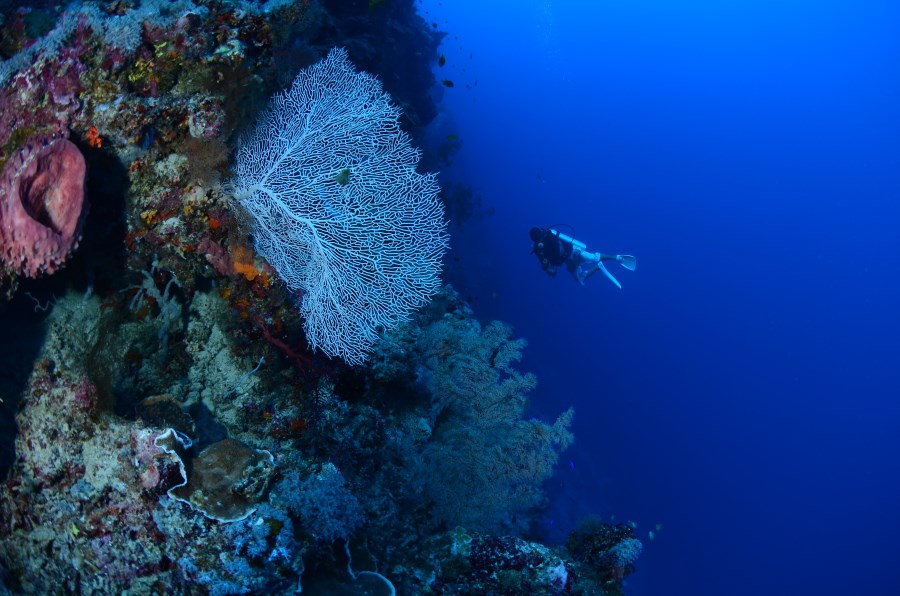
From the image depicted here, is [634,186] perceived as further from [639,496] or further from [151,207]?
[151,207]

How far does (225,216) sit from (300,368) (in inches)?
53.3

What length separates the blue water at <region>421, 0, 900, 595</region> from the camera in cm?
2761

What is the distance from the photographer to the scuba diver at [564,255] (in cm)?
1285

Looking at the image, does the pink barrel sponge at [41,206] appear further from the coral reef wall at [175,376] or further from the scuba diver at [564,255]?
the scuba diver at [564,255]

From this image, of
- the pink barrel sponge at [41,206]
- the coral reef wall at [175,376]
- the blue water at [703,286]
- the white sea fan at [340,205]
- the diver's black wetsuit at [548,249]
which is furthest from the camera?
the blue water at [703,286]

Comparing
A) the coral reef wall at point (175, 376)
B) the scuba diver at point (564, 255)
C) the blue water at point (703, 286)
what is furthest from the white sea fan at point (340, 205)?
the blue water at point (703, 286)

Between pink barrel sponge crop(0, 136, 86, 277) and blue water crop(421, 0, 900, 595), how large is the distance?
16.2 m

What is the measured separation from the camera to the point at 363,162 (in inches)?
150

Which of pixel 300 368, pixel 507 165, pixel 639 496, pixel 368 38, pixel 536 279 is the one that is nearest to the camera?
pixel 300 368

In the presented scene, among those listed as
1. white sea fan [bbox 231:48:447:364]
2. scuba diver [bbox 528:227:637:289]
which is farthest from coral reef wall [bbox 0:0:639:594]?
scuba diver [bbox 528:227:637:289]

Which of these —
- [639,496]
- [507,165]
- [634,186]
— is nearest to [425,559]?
[639,496]

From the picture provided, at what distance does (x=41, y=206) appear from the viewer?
2557 millimetres

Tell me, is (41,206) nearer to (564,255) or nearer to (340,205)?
(340,205)

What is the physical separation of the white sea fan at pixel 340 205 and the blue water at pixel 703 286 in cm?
1468
